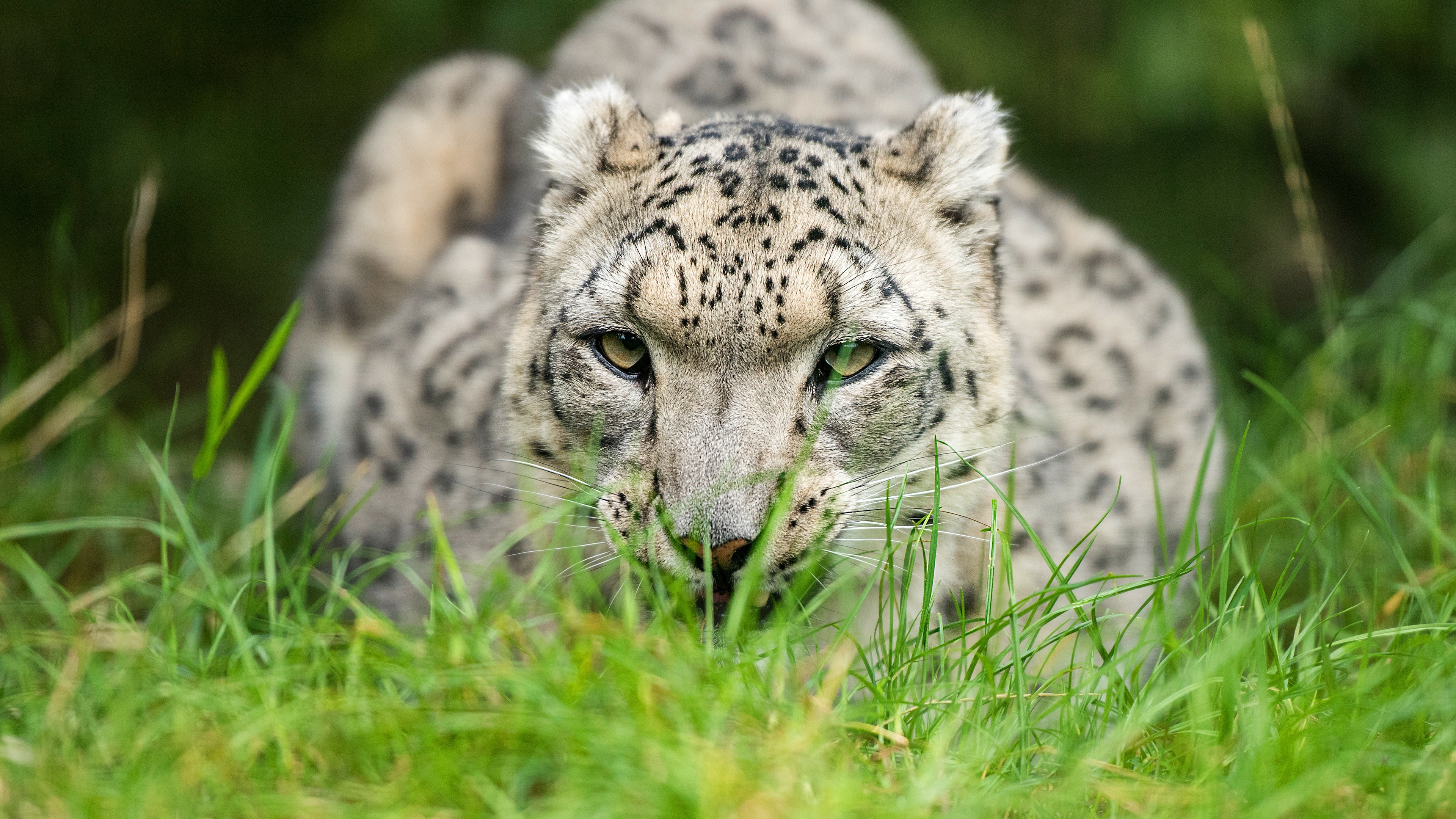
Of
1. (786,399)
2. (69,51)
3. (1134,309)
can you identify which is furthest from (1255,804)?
(69,51)

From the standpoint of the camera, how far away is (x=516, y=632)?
3.07 metres

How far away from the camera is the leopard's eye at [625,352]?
11.5ft

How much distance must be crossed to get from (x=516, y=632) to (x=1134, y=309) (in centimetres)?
330

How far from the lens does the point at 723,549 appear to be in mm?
3047

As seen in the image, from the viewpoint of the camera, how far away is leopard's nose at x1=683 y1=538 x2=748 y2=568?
9.97ft

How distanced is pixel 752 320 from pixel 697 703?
42.0 inches

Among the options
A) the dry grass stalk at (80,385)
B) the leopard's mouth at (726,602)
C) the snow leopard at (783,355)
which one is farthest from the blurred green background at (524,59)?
the leopard's mouth at (726,602)

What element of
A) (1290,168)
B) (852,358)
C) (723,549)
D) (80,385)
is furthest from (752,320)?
(80,385)

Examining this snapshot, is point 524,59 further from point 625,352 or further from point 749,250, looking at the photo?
point 749,250

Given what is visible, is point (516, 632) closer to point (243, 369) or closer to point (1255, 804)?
point (1255, 804)

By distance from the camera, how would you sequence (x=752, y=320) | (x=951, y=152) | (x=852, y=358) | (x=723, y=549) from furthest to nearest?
(x=951, y=152)
(x=852, y=358)
(x=752, y=320)
(x=723, y=549)

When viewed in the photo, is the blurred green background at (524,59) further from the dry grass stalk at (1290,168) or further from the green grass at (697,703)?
the green grass at (697,703)

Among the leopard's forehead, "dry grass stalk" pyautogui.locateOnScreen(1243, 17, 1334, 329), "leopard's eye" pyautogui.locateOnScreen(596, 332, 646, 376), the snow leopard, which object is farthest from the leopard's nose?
"dry grass stalk" pyautogui.locateOnScreen(1243, 17, 1334, 329)

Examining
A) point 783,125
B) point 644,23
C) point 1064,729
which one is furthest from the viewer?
point 644,23
